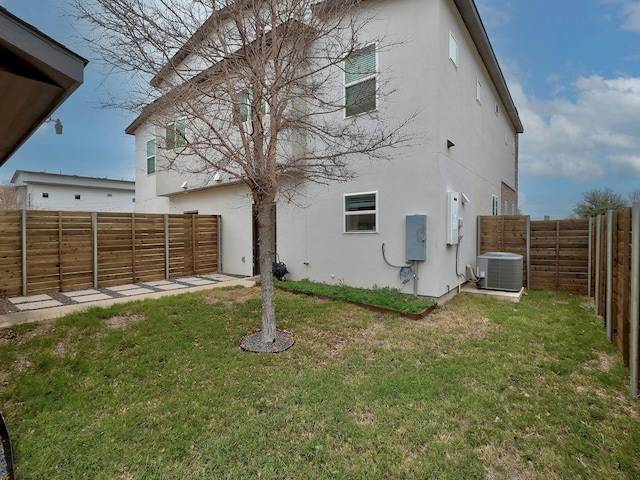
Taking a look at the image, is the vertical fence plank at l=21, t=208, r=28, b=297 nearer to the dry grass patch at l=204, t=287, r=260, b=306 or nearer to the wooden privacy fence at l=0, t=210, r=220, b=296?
the wooden privacy fence at l=0, t=210, r=220, b=296

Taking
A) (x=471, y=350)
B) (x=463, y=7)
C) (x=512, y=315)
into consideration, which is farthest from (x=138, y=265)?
(x=463, y=7)

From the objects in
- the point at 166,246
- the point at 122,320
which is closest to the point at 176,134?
the point at 122,320

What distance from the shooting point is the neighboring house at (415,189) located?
6.52m

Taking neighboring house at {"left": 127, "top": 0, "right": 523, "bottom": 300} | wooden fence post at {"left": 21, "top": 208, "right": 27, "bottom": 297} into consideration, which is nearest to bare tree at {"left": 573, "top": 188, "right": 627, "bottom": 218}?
neighboring house at {"left": 127, "top": 0, "right": 523, "bottom": 300}

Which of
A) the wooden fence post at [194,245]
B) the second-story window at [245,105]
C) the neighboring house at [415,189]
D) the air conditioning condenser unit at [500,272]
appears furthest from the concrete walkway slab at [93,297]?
the air conditioning condenser unit at [500,272]

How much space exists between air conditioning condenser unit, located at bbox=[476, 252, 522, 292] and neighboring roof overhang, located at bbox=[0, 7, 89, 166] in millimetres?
8449

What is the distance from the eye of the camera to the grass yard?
91.4 inches

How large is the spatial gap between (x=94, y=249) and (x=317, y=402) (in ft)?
26.0

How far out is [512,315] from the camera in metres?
6.06

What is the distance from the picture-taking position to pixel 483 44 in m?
8.72

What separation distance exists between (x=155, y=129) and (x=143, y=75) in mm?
896

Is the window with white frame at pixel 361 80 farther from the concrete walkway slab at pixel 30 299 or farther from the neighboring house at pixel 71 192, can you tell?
the neighboring house at pixel 71 192

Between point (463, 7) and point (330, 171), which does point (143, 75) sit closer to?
point (330, 171)

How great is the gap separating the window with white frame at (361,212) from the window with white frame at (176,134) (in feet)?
13.5
